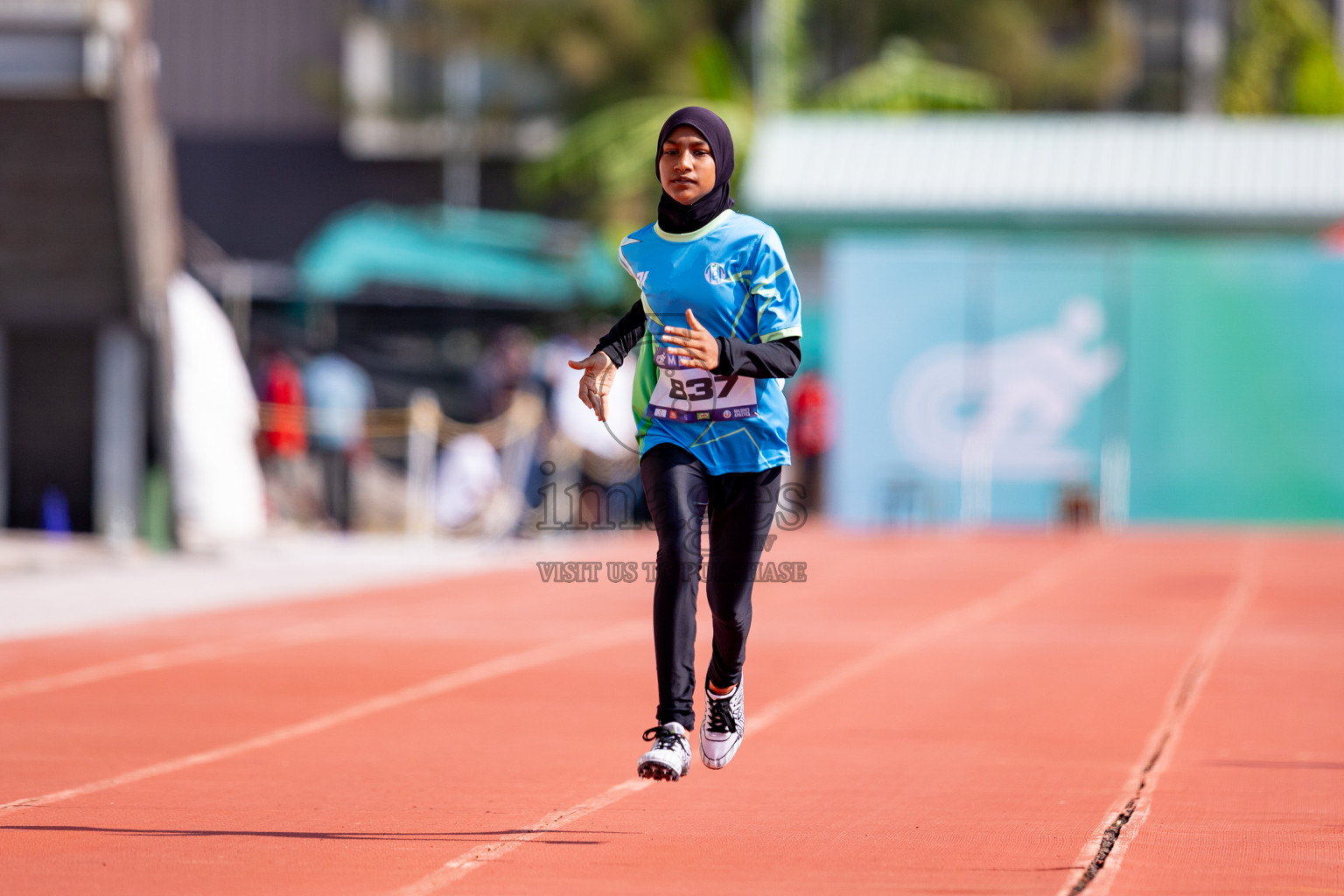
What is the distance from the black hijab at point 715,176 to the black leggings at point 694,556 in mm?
655

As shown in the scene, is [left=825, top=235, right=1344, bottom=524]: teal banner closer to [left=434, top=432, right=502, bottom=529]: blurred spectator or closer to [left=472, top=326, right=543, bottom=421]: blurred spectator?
[left=472, top=326, right=543, bottom=421]: blurred spectator

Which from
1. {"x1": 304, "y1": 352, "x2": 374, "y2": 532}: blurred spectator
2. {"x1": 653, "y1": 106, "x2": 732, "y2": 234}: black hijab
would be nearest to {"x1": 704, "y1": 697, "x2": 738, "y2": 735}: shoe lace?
{"x1": 653, "y1": 106, "x2": 732, "y2": 234}: black hijab

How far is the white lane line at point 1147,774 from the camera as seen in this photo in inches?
217

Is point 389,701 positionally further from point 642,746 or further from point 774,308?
point 774,308

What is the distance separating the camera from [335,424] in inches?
853

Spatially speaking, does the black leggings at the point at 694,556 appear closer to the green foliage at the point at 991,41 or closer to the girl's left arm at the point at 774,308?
the girl's left arm at the point at 774,308

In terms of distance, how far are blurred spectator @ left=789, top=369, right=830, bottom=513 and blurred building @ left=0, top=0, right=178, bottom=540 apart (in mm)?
8527

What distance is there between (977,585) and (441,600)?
423 centimetres

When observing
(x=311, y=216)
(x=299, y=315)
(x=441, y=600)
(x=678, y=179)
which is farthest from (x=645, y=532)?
(x=311, y=216)

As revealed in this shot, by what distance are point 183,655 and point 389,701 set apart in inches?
92.1

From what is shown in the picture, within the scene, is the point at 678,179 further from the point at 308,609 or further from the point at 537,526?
the point at 537,526

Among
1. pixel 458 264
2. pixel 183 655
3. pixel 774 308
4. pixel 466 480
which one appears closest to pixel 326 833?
pixel 774 308

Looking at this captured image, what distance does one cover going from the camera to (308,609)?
1448 centimetres

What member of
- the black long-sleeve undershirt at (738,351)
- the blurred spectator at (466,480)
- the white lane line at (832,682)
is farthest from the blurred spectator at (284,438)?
the black long-sleeve undershirt at (738,351)
